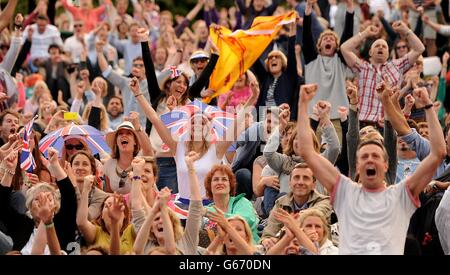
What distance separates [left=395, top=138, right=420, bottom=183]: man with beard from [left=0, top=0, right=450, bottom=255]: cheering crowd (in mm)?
15

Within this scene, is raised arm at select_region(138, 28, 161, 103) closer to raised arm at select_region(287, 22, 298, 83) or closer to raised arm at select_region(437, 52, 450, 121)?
raised arm at select_region(287, 22, 298, 83)

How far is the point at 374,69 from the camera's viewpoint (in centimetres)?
Answer: 1689

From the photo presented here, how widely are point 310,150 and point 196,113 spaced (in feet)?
12.5

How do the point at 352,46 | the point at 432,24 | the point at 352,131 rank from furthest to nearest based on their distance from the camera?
the point at 432,24 < the point at 352,46 < the point at 352,131

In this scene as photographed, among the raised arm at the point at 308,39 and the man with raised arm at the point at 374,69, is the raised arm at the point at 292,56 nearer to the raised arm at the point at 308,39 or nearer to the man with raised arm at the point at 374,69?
the raised arm at the point at 308,39

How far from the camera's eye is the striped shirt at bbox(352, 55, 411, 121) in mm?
16844

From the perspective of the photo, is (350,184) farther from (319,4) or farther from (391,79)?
(319,4)

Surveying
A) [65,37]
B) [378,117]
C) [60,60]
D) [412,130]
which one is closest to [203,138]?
[412,130]

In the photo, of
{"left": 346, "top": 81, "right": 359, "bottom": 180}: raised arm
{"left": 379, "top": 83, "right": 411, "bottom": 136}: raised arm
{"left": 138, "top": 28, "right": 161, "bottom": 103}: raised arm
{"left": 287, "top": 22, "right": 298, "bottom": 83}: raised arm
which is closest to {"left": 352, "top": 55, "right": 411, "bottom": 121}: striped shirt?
{"left": 287, "top": 22, "right": 298, "bottom": 83}: raised arm

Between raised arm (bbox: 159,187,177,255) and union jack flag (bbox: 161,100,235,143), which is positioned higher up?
union jack flag (bbox: 161,100,235,143)

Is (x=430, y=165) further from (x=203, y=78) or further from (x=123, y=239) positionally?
(x=203, y=78)

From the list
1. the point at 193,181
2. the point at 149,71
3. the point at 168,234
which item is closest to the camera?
the point at 168,234

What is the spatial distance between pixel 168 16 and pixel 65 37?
277 centimetres

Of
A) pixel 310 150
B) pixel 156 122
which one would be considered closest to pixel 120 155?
pixel 156 122
